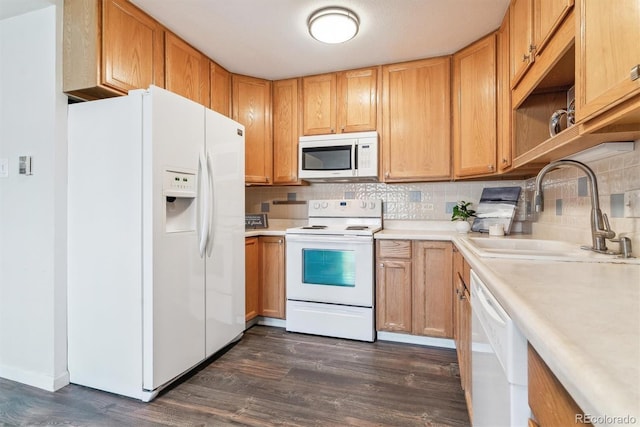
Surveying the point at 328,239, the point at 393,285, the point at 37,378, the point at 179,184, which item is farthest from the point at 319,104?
the point at 37,378

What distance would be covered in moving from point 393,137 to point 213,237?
172 centimetres

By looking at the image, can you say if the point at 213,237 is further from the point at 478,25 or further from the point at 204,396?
the point at 478,25

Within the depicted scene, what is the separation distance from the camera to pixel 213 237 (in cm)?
211

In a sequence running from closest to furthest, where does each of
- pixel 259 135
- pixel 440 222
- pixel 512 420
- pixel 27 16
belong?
pixel 512 420, pixel 27 16, pixel 440 222, pixel 259 135

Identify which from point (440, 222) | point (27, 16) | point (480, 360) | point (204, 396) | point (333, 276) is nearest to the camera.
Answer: point (480, 360)

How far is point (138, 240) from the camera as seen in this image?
1677mm

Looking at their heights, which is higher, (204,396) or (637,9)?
(637,9)

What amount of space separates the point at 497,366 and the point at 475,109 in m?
2.07

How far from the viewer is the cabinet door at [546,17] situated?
112 centimetres

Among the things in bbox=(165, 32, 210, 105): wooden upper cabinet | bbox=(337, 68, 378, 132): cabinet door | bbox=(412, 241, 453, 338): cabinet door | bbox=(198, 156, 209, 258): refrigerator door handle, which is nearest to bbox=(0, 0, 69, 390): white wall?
bbox=(165, 32, 210, 105): wooden upper cabinet

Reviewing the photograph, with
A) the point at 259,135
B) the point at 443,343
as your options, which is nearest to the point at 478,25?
the point at 259,135

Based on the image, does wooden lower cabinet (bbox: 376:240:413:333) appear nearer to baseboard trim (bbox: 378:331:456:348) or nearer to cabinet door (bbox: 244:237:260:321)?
baseboard trim (bbox: 378:331:456:348)

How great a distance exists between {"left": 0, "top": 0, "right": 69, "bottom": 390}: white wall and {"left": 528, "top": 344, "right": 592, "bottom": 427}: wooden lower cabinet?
2300 millimetres

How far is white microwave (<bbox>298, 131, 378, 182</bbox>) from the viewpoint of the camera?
8.93 feet
